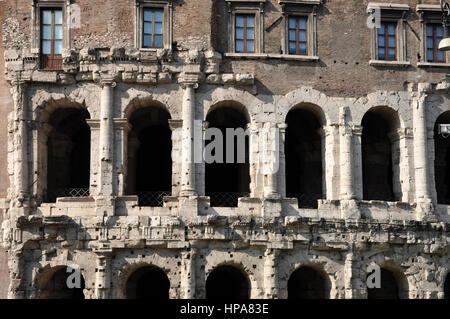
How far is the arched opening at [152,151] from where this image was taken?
90.8 feet

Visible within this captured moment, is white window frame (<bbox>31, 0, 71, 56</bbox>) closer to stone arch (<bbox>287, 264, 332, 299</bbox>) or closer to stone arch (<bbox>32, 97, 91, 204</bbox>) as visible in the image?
stone arch (<bbox>32, 97, 91, 204</bbox>)

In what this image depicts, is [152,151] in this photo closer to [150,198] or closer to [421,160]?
[150,198]

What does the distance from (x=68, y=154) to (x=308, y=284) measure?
8.19 meters

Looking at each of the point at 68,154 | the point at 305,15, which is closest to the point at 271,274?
the point at 68,154

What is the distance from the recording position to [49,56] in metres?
25.6

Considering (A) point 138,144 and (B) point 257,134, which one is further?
(A) point 138,144

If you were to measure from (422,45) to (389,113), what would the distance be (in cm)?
223

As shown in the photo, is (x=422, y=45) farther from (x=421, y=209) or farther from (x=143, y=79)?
(x=143, y=79)

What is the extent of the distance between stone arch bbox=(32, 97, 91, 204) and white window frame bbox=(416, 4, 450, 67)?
390 inches

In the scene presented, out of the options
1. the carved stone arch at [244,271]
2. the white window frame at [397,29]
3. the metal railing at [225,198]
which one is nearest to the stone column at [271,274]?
the carved stone arch at [244,271]

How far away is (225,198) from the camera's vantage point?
27.0 metres

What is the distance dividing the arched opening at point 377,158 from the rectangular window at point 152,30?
270 inches

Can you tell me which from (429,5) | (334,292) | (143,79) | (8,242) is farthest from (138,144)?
(429,5)

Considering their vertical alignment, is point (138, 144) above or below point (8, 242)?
above
